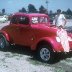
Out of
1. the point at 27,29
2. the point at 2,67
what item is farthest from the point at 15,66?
the point at 27,29

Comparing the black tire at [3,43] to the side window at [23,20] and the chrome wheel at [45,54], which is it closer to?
the side window at [23,20]

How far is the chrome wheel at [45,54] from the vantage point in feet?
32.5

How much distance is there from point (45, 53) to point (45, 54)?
38 millimetres

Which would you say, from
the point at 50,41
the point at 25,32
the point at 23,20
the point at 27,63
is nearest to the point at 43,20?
the point at 23,20

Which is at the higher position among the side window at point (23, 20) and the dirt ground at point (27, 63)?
the side window at point (23, 20)

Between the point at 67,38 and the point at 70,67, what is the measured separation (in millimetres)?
1454

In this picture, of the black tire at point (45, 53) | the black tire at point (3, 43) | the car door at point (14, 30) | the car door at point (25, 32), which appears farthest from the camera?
the black tire at point (3, 43)

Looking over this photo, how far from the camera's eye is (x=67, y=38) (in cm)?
1030

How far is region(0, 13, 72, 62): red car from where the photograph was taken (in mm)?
9883

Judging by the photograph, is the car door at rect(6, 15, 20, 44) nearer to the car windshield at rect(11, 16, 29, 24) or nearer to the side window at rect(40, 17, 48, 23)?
the car windshield at rect(11, 16, 29, 24)

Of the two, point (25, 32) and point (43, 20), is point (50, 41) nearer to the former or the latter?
point (25, 32)

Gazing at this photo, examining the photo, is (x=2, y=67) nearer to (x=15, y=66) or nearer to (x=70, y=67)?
(x=15, y=66)

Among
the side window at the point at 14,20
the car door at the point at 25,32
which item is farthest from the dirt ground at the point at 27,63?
the side window at the point at 14,20

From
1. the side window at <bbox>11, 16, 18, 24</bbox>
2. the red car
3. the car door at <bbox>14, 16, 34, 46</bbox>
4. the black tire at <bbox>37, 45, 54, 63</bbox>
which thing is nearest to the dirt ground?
the black tire at <bbox>37, 45, 54, 63</bbox>
